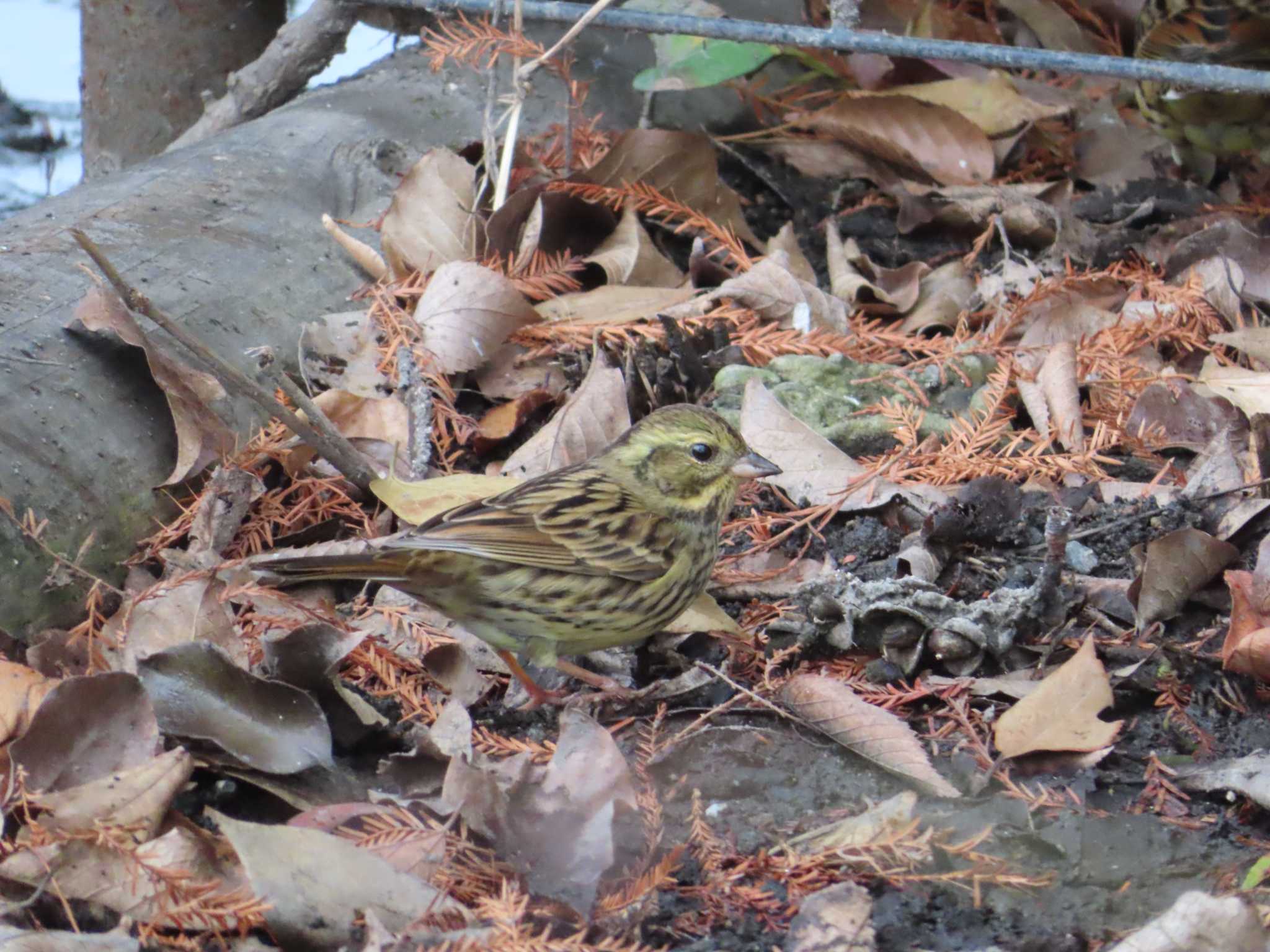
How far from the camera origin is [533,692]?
10.7ft

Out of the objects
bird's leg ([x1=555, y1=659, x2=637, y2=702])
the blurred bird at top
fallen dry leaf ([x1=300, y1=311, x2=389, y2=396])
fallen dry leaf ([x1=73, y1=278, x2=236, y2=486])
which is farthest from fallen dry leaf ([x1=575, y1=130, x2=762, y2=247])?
bird's leg ([x1=555, y1=659, x2=637, y2=702])

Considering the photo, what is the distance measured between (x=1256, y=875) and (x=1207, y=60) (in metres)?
3.39

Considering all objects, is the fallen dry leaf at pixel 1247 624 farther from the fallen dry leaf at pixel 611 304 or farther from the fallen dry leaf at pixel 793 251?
the fallen dry leaf at pixel 793 251

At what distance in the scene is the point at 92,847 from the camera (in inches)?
93.7

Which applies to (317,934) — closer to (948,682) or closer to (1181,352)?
(948,682)

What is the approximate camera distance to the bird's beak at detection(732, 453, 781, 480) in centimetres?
360

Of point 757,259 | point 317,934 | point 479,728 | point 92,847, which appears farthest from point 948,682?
point 757,259

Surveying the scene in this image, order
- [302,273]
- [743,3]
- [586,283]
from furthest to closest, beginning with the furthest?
[743,3] → [586,283] → [302,273]

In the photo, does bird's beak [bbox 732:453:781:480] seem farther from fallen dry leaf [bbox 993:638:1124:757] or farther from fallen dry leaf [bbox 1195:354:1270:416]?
fallen dry leaf [bbox 1195:354:1270:416]

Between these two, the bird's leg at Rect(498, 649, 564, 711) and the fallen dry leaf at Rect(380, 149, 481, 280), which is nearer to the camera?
the bird's leg at Rect(498, 649, 564, 711)

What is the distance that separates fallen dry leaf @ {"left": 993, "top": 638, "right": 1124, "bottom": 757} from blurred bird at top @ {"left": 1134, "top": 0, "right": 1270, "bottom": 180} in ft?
8.49

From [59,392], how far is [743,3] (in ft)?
11.3

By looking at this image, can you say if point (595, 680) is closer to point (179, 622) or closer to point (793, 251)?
point (179, 622)

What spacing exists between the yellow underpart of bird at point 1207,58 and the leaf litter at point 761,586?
0.72 feet
